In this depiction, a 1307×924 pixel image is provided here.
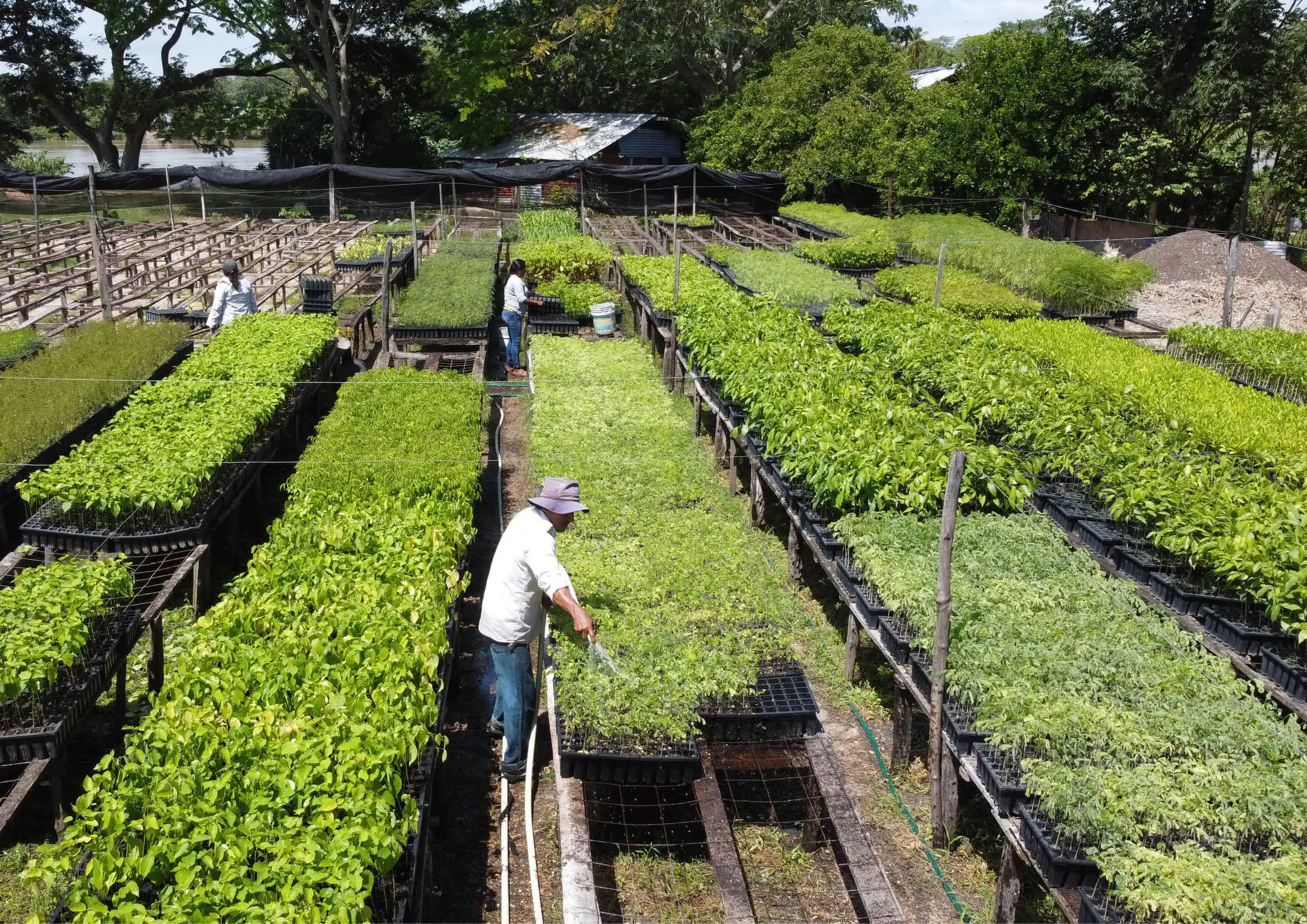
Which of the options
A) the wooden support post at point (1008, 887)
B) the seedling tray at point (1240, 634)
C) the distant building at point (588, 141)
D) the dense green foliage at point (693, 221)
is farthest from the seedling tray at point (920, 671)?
the distant building at point (588, 141)

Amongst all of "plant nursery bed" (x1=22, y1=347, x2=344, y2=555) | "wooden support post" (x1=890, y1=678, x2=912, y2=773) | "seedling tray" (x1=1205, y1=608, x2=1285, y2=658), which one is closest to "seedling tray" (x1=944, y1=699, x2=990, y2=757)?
"wooden support post" (x1=890, y1=678, x2=912, y2=773)

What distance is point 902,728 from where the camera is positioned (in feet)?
22.7

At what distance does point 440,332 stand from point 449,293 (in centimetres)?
200

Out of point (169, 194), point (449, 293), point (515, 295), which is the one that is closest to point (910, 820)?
point (515, 295)

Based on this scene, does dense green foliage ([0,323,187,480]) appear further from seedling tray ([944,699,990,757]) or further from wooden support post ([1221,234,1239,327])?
wooden support post ([1221,234,1239,327])

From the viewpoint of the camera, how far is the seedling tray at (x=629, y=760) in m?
5.69

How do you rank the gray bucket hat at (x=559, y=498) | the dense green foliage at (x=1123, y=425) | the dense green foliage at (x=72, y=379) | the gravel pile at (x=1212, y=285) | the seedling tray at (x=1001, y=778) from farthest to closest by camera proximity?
1. the gravel pile at (x=1212, y=285)
2. the dense green foliage at (x=72, y=379)
3. the dense green foliage at (x=1123, y=425)
4. the gray bucket hat at (x=559, y=498)
5. the seedling tray at (x=1001, y=778)

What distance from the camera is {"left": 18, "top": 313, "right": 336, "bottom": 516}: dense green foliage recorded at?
317 inches

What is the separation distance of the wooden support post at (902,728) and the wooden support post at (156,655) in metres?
5.04

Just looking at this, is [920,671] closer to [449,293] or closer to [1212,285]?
[449,293]

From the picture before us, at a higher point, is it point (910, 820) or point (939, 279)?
point (939, 279)

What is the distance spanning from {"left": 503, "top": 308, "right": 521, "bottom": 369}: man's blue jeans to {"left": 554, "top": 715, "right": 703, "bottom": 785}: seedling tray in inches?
438

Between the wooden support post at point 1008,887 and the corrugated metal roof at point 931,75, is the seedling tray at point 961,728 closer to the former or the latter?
the wooden support post at point 1008,887

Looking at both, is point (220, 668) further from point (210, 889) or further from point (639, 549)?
point (639, 549)
